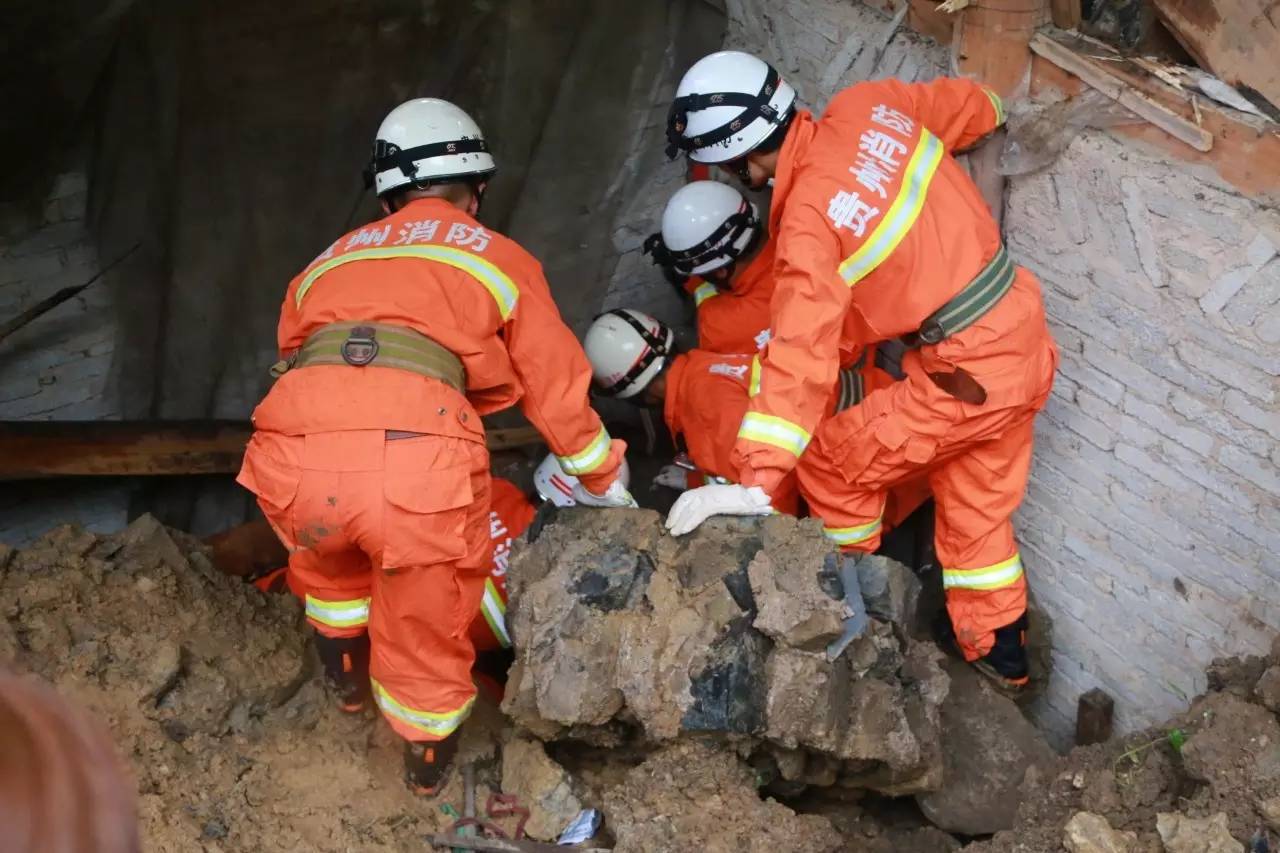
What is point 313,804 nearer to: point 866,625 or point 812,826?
point 812,826

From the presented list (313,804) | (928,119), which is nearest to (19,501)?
(313,804)

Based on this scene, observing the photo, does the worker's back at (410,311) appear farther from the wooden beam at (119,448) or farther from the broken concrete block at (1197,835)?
the broken concrete block at (1197,835)

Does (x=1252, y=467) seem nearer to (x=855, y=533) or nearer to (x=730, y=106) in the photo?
(x=855, y=533)

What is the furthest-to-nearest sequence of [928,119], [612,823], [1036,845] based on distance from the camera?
[928,119], [612,823], [1036,845]

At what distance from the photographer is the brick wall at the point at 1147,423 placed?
3406 millimetres

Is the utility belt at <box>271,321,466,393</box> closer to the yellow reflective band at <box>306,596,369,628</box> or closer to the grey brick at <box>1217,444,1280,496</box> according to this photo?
the yellow reflective band at <box>306,596,369,628</box>

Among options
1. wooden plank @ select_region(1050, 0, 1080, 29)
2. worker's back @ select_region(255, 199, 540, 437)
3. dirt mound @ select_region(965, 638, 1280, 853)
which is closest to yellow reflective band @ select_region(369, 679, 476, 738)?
worker's back @ select_region(255, 199, 540, 437)

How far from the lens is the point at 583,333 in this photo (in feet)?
19.9

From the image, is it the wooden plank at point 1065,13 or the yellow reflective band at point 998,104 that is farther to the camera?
the yellow reflective band at point 998,104

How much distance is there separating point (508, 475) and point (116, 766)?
471 cm

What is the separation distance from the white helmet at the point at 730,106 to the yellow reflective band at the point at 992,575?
5.54ft

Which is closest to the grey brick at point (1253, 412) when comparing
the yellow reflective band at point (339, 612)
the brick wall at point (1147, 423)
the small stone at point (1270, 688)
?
the brick wall at point (1147, 423)

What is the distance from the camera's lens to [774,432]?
352cm

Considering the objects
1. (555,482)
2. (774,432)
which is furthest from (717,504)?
(555,482)
